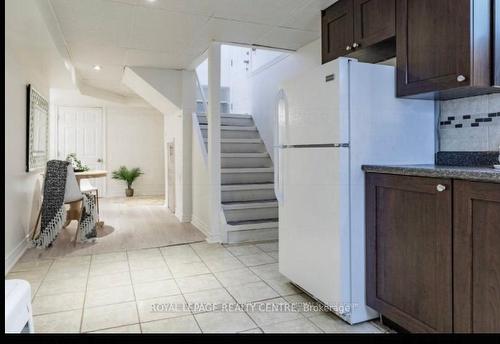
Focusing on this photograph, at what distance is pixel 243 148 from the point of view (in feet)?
16.5

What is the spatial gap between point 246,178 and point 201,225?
2.70 feet

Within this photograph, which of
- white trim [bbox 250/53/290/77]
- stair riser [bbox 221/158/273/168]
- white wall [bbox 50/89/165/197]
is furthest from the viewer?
white wall [bbox 50/89/165/197]

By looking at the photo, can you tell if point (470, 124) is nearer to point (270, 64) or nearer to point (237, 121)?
point (270, 64)

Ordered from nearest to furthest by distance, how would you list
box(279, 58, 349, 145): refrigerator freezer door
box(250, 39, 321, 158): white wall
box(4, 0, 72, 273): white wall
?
box(279, 58, 349, 145): refrigerator freezer door → box(4, 0, 72, 273): white wall → box(250, 39, 321, 158): white wall

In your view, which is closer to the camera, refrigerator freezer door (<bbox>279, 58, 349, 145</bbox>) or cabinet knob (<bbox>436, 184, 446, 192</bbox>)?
cabinet knob (<bbox>436, 184, 446, 192</bbox>)

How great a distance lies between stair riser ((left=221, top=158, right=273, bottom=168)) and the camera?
469 centimetres

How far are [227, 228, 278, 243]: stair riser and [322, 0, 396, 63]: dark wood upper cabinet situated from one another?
1.92 meters

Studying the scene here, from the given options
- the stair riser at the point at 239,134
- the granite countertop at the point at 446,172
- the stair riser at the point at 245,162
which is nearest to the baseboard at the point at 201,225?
the stair riser at the point at 245,162

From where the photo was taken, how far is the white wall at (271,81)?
12.0 feet

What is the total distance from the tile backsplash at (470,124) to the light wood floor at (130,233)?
2.62 meters

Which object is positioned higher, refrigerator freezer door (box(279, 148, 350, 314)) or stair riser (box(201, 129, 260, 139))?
stair riser (box(201, 129, 260, 139))

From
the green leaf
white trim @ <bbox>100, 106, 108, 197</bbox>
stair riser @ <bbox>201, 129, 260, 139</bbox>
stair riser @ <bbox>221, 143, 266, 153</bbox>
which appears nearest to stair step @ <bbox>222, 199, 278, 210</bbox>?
stair riser @ <bbox>221, 143, 266, 153</bbox>

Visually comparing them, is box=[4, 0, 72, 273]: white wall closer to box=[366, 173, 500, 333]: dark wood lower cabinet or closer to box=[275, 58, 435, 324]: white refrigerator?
box=[275, 58, 435, 324]: white refrigerator

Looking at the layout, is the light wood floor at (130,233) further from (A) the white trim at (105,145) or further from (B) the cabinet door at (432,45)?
(B) the cabinet door at (432,45)
